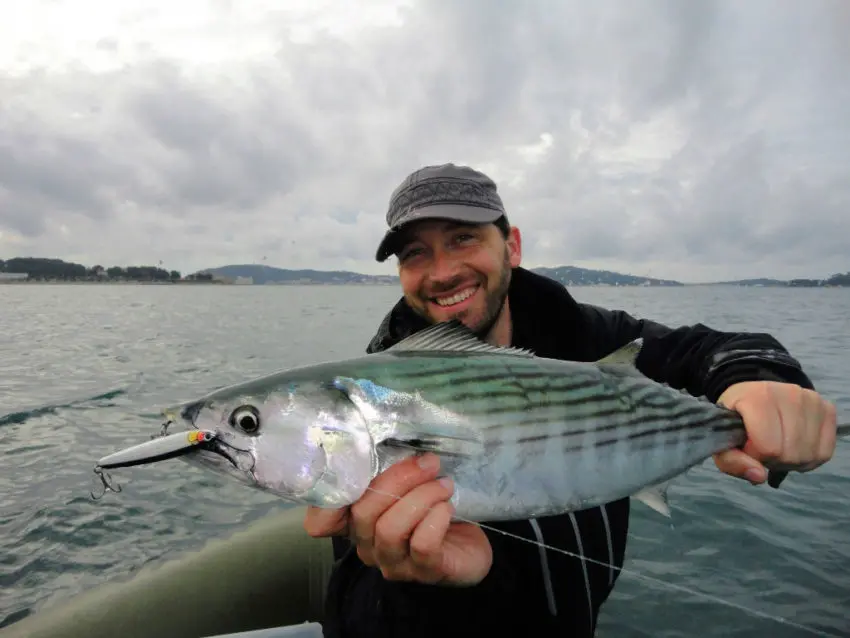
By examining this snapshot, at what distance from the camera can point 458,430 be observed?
7.56 feet

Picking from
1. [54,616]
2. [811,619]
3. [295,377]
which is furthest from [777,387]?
[54,616]

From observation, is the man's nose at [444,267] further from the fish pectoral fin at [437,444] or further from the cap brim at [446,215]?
the fish pectoral fin at [437,444]

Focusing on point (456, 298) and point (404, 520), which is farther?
point (456, 298)

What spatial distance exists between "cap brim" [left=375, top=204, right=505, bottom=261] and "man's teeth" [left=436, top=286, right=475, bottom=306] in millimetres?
482

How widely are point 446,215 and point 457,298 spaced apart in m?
0.60

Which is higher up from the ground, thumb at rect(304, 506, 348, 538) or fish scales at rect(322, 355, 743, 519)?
fish scales at rect(322, 355, 743, 519)

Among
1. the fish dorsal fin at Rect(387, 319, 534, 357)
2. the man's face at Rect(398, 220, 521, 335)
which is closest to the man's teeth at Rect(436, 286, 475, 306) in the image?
the man's face at Rect(398, 220, 521, 335)

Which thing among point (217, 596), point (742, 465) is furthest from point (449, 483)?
point (217, 596)

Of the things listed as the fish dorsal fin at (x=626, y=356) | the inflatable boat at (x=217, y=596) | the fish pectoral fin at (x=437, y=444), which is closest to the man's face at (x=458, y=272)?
the fish dorsal fin at (x=626, y=356)

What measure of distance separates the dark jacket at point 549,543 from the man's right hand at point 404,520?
495 millimetres

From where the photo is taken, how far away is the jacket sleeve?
312 centimetres

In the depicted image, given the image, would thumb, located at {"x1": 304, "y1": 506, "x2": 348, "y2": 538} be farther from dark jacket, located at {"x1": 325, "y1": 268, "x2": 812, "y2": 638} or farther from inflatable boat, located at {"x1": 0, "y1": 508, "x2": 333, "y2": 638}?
inflatable boat, located at {"x1": 0, "y1": 508, "x2": 333, "y2": 638}

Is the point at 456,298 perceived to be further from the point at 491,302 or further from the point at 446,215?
the point at 446,215

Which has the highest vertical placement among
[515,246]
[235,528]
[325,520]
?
[515,246]
